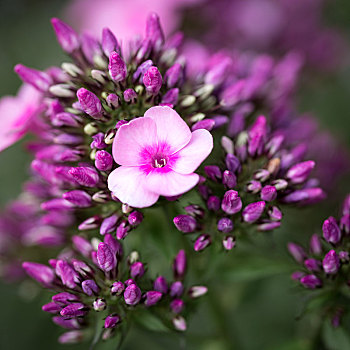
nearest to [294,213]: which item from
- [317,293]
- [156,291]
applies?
[317,293]

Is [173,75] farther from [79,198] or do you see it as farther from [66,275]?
[66,275]

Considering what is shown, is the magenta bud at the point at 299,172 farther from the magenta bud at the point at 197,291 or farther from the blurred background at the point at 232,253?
the magenta bud at the point at 197,291

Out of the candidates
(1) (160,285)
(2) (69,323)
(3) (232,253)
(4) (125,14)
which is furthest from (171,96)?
(4) (125,14)

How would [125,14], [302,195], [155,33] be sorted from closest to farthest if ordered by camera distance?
[302,195]
[155,33]
[125,14]

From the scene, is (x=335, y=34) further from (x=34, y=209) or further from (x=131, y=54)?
(x=34, y=209)

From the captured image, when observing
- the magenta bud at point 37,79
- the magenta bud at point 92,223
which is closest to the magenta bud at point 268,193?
the magenta bud at point 92,223

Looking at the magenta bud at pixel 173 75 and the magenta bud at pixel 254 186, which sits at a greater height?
the magenta bud at pixel 173 75
